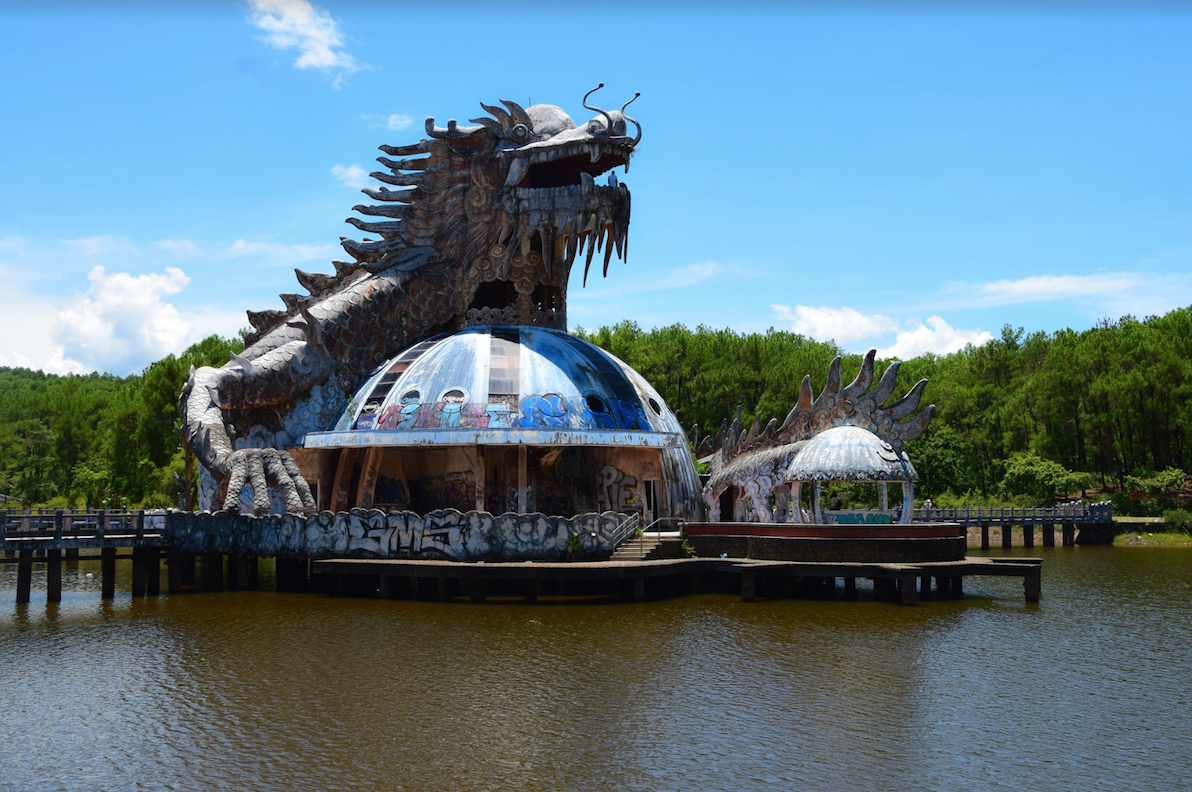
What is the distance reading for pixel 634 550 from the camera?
104 ft

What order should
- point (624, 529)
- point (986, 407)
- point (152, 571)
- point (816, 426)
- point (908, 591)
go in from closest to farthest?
point (908, 591), point (624, 529), point (152, 571), point (816, 426), point (986, 407)

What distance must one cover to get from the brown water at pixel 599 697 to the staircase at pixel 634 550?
1.99 m

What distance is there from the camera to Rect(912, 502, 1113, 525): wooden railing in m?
53.7

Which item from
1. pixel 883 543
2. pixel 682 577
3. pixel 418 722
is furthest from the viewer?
pixel 682 577

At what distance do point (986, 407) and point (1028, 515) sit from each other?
1984 centimetres

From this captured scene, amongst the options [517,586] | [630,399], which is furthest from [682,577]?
[630,399]

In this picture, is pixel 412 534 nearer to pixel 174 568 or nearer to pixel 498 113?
pixel 174 568

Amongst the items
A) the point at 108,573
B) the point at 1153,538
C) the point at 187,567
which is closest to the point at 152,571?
the point at 108,573

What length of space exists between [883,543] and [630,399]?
10.2m

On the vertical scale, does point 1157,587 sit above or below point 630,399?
below

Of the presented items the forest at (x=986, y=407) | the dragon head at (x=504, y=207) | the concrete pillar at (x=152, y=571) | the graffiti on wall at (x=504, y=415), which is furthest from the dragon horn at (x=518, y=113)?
the forest at (x=986, y=407)

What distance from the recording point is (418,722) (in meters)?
17.3

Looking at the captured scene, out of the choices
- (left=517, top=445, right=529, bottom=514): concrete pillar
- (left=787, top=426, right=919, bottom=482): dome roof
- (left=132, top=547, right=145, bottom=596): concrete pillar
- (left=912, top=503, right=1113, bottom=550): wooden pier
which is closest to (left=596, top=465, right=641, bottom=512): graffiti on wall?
(left=517, top=445, right=529, bottom=514): concrete pillar

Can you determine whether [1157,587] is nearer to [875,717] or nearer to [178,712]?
[875,717]
